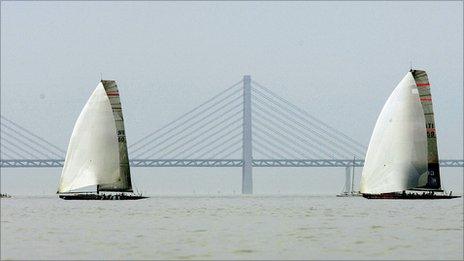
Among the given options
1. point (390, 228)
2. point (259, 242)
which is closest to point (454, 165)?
point (390, 228)

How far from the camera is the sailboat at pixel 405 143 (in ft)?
263

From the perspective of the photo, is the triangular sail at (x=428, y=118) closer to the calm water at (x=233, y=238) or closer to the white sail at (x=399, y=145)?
the white sail at (x=399, y=145)

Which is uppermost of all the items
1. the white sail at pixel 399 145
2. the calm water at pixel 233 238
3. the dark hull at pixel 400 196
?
the white sail at pixel 399 145

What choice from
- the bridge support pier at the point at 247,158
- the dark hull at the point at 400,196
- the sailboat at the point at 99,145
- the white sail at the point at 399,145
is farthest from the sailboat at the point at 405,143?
the bridge support pier at the point at 247,158

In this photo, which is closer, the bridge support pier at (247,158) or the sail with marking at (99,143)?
the sail with marking at (99,143)

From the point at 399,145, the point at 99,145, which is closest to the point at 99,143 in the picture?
the point at 99,145

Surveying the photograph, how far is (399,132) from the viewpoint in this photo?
80375 mm

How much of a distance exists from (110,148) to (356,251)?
5069cm

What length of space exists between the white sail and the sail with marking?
64.9 ft

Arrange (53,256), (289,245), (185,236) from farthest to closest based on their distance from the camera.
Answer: (185,236) → (289,245) → (53,256)

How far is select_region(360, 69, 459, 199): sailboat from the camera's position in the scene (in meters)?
80.1

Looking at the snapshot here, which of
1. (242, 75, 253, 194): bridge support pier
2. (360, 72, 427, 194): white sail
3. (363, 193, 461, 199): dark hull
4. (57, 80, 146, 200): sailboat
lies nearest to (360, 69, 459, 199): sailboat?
(360, 72, 427, 194): white sail

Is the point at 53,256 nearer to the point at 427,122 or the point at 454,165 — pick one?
the point at 427,122

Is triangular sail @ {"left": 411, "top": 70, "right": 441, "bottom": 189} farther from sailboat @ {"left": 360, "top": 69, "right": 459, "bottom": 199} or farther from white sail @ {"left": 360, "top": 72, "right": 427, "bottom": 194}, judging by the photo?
white sail @ {"left": 360, "top": 72, "right": 427, "bottom": 194}
